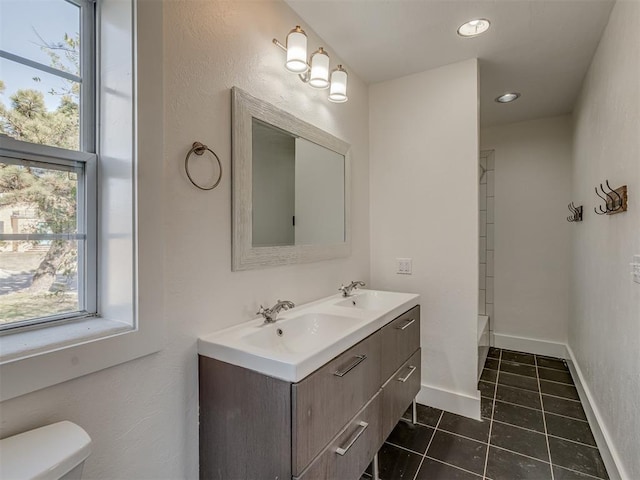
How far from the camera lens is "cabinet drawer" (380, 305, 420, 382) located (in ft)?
5.24

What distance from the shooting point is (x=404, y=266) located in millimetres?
2451

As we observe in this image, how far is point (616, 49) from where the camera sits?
5.38ft

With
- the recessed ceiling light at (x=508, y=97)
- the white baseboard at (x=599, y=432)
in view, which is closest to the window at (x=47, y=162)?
the white baseboard at (x=599, y=432)

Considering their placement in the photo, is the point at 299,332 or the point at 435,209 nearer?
the point at 299,332

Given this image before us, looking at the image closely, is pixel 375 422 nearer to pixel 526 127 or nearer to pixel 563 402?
pixel 563 402

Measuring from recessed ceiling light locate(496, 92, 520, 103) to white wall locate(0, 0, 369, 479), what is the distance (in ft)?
6.90

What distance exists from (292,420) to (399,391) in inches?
36.8

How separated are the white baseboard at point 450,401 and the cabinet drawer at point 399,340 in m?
0.53

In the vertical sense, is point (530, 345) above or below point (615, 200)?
below

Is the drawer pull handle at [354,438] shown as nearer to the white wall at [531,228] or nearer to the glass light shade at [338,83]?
the glass light shade at [338,83]

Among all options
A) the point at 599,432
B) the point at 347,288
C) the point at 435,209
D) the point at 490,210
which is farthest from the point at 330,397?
the point at 490,210

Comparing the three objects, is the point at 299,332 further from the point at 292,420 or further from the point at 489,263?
the point at 489,263

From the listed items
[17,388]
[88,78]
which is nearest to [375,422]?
[17,388]

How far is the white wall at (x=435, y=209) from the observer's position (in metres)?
2.21
